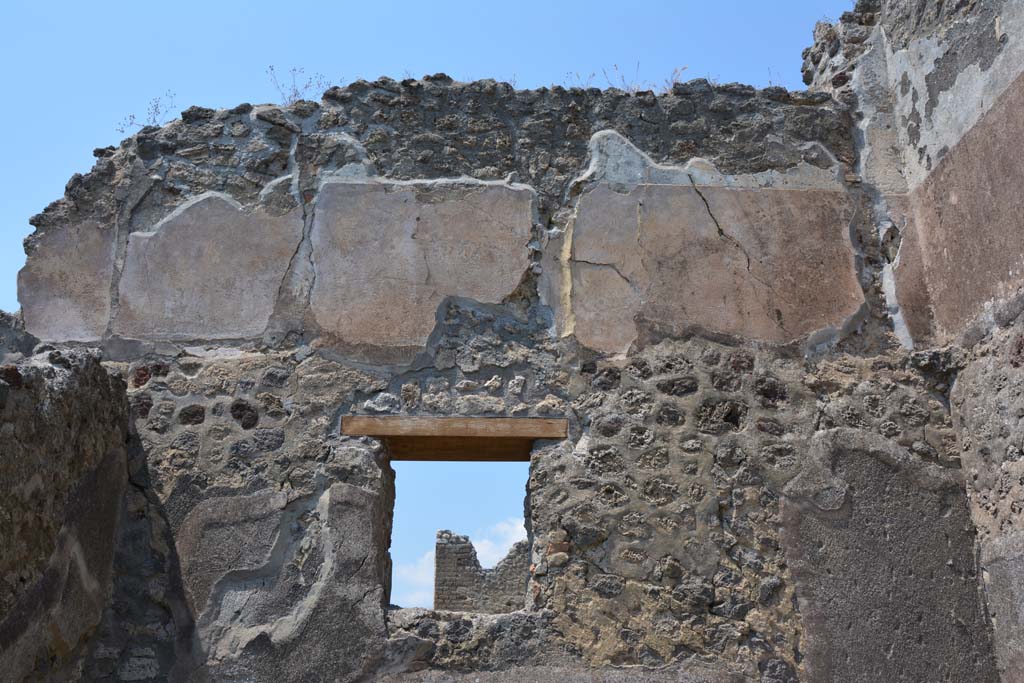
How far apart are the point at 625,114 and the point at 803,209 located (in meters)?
0.96

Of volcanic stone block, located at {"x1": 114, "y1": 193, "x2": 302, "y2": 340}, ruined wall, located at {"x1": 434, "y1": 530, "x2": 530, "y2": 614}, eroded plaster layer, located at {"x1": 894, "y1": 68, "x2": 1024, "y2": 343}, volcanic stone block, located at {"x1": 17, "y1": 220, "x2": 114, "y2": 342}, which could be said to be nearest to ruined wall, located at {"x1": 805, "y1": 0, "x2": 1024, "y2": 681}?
eroded plaster layer, located at {"x1": 894, "y1": 68, "x2": 1024, "y2": 343}

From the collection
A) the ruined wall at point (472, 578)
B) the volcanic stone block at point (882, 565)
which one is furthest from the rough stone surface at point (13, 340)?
the ruined wall at point (472, 578)

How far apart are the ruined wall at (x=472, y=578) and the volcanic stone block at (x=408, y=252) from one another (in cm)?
642

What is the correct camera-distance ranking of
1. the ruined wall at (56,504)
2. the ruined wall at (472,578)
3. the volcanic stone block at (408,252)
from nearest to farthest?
1. the ruined wall at (56,504)
2. the volcanic stone block at (408,252)
3. the ruined wall at (472,578)

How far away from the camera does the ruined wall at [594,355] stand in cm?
388

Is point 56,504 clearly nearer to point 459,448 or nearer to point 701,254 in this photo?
point 459,448

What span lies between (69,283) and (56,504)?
56.9 inches

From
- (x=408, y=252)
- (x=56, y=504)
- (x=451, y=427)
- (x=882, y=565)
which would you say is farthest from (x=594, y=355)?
(x=56, y=504)

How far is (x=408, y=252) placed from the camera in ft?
14.9

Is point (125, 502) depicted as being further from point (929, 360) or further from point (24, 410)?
point (929, 360)

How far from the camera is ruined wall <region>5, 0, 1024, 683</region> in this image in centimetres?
388

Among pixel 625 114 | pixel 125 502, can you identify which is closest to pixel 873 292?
pixel 625 114

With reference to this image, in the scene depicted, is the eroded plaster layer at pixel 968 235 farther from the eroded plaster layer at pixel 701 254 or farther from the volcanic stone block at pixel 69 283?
the volcanic stone block at pixel 69 283

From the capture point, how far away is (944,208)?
4469mm
